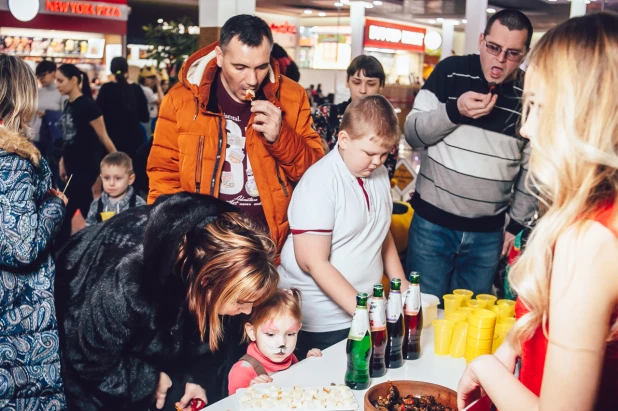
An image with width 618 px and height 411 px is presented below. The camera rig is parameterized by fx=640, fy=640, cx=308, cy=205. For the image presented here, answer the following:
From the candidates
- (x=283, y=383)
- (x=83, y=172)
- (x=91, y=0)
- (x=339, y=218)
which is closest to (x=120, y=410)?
(x=283, y=383)

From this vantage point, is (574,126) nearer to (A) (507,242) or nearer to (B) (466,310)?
(B) (466,310)

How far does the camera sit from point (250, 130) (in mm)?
2586

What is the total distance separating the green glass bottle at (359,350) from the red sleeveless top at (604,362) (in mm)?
587

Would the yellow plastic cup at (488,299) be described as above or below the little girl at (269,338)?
above

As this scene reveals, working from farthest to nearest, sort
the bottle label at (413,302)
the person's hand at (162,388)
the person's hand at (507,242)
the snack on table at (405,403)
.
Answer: the person's hand at (507,242) → the bottle label at (413,302) → the person's hand at (162,388) → the snack on table at (405,403)

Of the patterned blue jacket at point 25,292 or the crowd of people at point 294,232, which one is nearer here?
the crowd of people at point 294,232

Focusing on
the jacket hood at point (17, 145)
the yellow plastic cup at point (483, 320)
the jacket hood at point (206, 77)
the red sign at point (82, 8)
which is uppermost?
the red sign at point (82, 8)

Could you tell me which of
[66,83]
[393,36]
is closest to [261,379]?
[66,83]

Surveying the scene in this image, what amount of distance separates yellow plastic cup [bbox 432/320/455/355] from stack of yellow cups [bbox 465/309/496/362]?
0.24 feet

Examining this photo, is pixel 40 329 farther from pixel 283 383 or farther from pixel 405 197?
pixel 405 197

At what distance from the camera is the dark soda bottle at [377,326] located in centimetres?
197

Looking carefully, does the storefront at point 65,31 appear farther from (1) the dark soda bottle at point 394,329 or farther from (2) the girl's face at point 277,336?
(1) the dark soda bottle at point 394,329

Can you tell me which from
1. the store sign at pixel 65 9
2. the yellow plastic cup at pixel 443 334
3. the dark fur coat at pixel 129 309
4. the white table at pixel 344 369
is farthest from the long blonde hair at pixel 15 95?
the store sign at pixel 65 9

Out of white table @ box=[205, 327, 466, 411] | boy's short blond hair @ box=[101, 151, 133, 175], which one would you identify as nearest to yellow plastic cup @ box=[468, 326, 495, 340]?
white table @ box=[205, 327, 466, 411]
